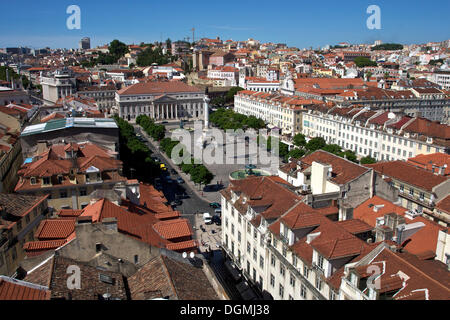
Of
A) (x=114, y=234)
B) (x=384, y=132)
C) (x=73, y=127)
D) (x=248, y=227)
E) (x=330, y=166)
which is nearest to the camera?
(x=114, y=234)

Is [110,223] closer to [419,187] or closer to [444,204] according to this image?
[444,204]

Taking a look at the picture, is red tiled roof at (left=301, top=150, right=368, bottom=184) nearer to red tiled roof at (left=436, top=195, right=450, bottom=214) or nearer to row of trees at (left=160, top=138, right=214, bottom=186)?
red tiled roof at (left=436, top=195, right=450, bottom=214)

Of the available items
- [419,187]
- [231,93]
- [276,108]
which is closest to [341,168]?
[419,187]

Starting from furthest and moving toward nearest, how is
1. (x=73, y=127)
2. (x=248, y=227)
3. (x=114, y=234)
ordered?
1. (x=73, y=127)
2. (x=248, y=227)
3. (x=114, y=234)

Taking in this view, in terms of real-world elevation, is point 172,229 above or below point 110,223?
below

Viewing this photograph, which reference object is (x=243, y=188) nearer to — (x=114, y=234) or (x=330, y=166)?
(x=330, y=166)
